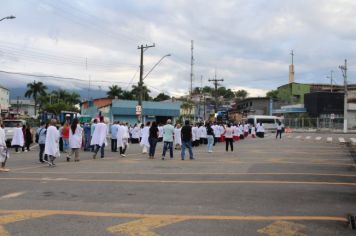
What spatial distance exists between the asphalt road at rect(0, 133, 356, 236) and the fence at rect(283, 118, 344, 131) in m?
57.1

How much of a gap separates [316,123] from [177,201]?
67.5 metres

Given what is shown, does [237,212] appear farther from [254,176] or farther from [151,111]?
[151,111]

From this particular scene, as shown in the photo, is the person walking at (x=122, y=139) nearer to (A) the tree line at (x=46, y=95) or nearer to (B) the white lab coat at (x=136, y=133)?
(B) the white lab coat at (x=136, y=133)

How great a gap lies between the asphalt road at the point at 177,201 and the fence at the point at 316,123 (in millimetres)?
57059

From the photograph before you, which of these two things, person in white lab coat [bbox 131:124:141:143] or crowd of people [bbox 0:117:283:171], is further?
person in white lab coat [bbox 131:124:141:143]

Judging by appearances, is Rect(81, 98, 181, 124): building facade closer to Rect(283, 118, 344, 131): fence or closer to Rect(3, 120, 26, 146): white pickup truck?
Rect(283, 118, 344, 131): fence

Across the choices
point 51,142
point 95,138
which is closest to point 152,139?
point 95,138

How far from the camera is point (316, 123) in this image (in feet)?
245

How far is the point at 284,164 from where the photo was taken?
18.5 meters

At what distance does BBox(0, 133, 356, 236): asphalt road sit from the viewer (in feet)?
25.7

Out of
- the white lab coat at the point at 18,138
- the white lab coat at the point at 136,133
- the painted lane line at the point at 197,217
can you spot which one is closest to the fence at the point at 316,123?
the white lab coat at the point at 136,133

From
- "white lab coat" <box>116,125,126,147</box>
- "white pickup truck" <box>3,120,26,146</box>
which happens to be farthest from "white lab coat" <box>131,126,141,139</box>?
"white lab coat" <box>116,125,126,147</box>

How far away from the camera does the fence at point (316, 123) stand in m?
71.4

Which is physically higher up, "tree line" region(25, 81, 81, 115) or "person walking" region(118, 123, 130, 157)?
"tree line" region(25, 81, 81, 115)
